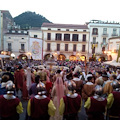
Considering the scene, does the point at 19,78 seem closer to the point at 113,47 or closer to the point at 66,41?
the point at 113,47

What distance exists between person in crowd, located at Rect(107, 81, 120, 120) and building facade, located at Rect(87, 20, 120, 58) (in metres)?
30.1

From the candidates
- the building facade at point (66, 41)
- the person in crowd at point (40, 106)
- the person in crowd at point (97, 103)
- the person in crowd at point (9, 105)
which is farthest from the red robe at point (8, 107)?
the building facade at point (66, 41)

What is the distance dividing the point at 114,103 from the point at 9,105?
259 cm

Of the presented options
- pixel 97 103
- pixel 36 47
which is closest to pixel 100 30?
pixel 36 47

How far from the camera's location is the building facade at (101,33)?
32.8 metres

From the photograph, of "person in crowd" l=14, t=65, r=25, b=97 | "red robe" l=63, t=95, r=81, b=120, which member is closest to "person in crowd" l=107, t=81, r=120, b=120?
"red robe" l=63, t=95, r=81, b=120

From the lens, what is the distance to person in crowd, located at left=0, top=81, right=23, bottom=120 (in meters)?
2.90

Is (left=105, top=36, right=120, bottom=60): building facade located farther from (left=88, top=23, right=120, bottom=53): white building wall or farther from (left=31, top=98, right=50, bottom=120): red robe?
(left=31, top=98, right=50, bottom=120): red robe

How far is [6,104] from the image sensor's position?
2.90m

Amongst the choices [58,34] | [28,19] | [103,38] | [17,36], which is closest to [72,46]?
[58,34]

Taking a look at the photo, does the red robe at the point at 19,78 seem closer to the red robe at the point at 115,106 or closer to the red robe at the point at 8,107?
the red robe at the point at 8,107

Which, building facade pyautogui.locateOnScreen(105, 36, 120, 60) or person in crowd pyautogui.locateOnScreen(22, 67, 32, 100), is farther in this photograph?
building facade pyautogui.locateOnScreen(105, 36, 120, 60)

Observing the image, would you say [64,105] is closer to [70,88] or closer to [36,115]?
[70,88]

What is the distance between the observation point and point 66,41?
33.2 m
